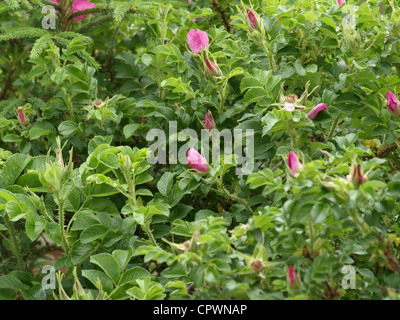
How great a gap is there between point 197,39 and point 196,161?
40 cm

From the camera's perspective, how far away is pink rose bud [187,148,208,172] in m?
1.09

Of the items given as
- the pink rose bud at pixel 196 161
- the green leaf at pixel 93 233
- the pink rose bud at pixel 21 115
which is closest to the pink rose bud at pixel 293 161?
the pink rose bud at pixel 196 161

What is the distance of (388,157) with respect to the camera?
1268 millimetres

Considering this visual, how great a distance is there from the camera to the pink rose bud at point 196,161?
109cm

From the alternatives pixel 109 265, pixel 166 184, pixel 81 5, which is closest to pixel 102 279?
pixel 109 265

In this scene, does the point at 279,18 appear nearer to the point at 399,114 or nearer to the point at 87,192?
the point at 399,114

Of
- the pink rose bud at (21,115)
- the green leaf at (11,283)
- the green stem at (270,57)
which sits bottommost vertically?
the green leaf at (11,283)

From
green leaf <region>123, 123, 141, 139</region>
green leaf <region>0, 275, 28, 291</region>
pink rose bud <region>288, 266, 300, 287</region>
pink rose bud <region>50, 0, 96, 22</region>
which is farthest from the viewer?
pink rose bud <region>50, 0, 96, 22</region>

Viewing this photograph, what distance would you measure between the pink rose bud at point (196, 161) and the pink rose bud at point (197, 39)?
0.35m

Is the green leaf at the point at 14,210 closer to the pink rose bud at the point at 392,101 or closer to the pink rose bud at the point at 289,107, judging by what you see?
the pink rose bud at the point at 289,107

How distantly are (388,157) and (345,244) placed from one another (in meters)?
0.47

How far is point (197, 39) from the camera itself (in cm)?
135

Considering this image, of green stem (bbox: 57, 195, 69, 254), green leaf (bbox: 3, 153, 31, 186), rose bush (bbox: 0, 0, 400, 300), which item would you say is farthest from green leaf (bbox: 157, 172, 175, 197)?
green leaf (bbox: 3, 153, 31, 186)

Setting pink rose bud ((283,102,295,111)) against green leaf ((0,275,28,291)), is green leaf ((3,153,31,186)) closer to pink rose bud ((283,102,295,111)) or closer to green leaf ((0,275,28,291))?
green leaf ((0,275,28,291))
